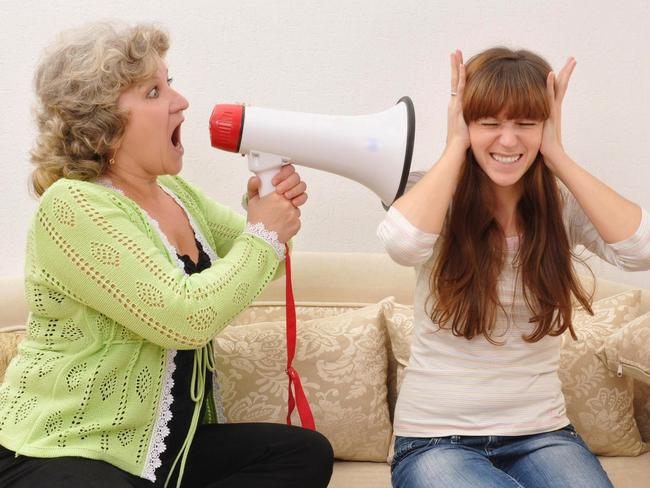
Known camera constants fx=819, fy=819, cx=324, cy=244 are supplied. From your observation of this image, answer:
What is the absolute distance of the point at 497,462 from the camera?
60.7 inches

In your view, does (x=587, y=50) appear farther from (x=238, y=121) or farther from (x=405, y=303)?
(x=238, y=121)

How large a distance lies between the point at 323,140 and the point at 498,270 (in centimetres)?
41

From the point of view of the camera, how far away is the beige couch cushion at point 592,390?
77.0 inches

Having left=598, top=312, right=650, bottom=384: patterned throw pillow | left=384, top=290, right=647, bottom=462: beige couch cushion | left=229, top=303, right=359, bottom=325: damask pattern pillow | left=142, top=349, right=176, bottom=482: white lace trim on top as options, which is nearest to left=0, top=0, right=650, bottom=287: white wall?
left=229, top=303, right=359, bottom=325: damask pattern pillow

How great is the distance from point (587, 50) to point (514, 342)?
3.36 ft

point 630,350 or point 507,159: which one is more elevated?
point 507,159

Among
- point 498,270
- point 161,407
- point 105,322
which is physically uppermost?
point 498,270

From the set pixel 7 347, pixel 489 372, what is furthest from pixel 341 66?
pixel 7 347

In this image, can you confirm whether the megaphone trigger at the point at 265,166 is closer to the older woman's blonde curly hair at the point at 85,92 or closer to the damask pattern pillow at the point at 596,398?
the older woman's blonde curly hair at the point at 85,92

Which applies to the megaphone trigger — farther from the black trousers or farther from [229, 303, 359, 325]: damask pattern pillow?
[229, 303, 359, 325]: damask pattern pillow

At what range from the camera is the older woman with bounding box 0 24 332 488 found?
1389mm

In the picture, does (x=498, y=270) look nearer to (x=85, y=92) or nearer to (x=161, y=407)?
(x=161, y=407)

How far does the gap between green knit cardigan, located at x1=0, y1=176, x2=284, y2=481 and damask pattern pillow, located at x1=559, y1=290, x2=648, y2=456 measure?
33.9 inches

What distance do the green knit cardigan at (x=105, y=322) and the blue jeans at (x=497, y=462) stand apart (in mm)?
432
